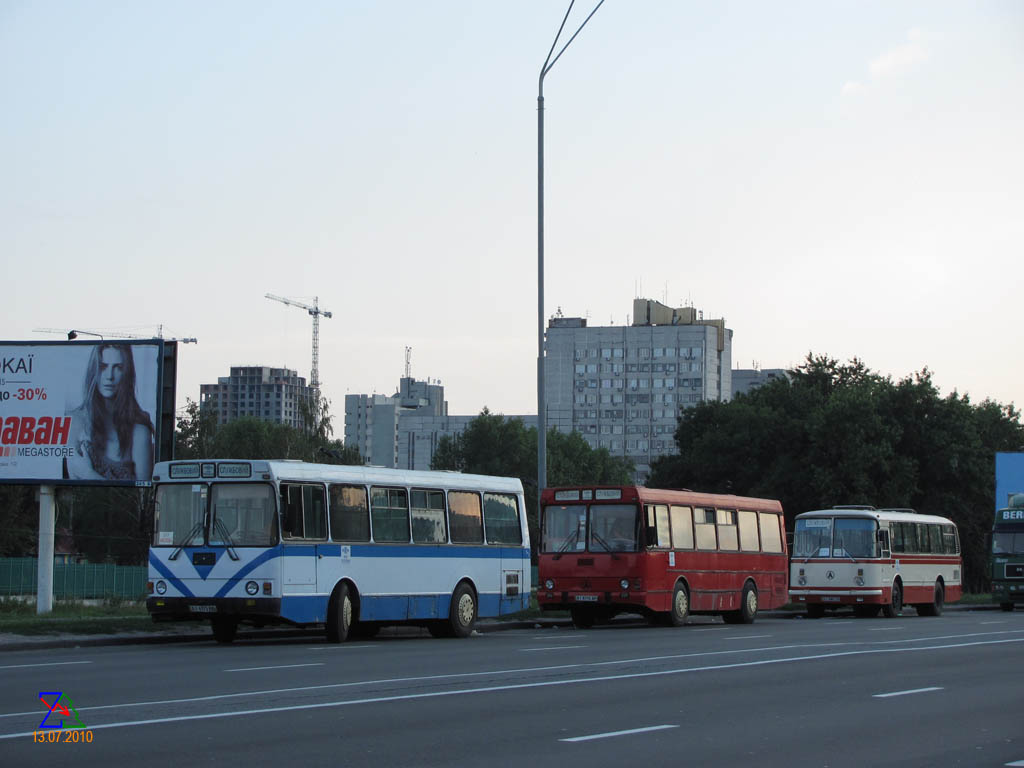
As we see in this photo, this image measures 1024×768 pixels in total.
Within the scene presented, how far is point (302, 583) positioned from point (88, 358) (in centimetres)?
1008

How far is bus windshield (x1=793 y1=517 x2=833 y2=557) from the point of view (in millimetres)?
37812

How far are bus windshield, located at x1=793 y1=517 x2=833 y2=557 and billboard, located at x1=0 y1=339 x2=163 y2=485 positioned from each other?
17390 millimetres

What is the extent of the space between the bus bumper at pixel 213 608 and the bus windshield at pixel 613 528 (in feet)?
29.3

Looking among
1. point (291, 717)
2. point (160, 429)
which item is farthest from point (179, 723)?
point (160, 429)

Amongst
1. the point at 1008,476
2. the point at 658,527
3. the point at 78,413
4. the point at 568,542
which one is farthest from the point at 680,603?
the point at 1008,476

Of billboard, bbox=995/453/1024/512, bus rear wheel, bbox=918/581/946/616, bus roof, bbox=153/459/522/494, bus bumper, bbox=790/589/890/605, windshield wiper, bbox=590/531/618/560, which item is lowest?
bus rear wheel, bbox=918/581/946/616

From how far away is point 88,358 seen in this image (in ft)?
97.1

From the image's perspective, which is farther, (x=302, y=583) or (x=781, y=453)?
(x=781, y=453)

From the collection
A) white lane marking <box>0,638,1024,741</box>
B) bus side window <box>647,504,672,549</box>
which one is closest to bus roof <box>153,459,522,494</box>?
bus side window <box>647,504,672,549</box>

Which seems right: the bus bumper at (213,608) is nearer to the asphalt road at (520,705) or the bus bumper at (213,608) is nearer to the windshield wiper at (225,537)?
the asphalt road at (520,705)

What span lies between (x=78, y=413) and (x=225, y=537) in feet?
29.7

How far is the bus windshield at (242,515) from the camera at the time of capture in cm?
2178

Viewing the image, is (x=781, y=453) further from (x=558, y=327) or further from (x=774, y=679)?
(x=558, y=327)

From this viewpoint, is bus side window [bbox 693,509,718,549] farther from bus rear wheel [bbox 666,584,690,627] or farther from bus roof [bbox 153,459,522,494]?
bus roof [bbox 153,459,522,494]
